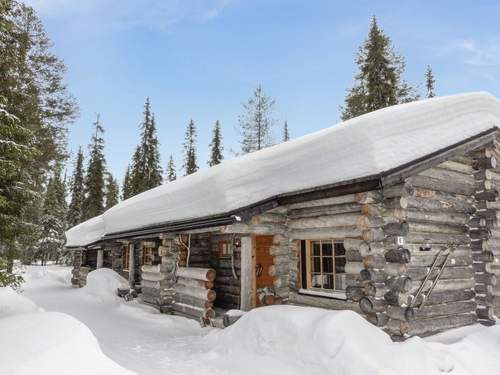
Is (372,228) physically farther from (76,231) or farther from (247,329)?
(76,231)

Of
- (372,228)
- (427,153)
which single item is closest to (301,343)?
(372,228)

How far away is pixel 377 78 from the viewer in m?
23.4

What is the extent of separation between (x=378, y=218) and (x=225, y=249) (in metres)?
6.11

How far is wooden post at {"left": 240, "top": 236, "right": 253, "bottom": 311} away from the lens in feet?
30.0

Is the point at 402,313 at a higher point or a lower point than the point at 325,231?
lower

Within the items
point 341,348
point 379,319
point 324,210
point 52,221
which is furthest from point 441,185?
point 52,221

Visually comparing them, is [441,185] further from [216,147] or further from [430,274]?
[216,147]

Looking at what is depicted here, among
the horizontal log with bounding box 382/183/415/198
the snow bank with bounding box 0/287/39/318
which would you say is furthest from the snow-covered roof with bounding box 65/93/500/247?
the snow bank with bounding box 0/287/39/318

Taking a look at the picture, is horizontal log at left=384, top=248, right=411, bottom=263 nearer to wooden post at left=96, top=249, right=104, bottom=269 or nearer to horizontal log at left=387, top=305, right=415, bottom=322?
horizontal log at left=387, top=305, right=415, bottom=322

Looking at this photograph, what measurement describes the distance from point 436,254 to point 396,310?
1939mm

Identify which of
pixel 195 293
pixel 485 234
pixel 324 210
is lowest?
pixel 195 293

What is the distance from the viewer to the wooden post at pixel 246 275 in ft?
30.0

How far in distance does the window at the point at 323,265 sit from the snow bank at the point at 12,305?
6264 mm

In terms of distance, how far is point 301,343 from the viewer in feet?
21.3
